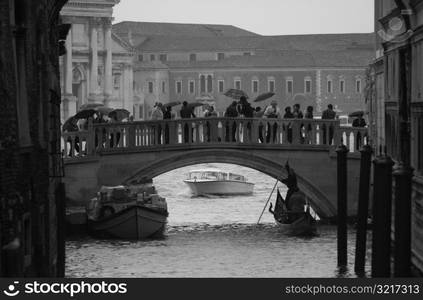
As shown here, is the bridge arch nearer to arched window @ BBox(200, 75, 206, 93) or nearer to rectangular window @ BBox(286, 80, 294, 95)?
rectangular window @ BBox(286, 80, 294, 95)

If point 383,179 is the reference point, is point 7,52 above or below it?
above

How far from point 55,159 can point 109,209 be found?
11.7 metres

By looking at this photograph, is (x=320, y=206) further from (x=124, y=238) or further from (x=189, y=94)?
(x=189, y=94)

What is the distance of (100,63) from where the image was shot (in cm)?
10425

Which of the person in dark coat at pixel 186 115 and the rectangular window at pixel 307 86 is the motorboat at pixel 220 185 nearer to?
the person in dark coat at pixel 186 115

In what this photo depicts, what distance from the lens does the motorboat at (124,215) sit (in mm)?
34125

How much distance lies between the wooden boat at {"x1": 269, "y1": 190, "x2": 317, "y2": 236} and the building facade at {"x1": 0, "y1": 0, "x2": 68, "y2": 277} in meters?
10.7

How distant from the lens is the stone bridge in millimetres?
36000

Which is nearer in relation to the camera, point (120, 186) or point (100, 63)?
point (120, 186)

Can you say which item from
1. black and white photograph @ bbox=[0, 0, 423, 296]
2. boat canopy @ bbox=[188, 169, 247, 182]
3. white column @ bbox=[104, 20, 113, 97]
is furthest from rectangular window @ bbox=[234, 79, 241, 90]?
boat canopy @ bbox=[188, 169, 247, 182]

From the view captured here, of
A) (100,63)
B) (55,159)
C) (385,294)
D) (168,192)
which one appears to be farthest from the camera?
(100,63)

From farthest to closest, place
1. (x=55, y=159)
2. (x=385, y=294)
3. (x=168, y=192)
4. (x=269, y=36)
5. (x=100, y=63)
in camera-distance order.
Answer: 1. (x=269, y=36)
2. (x=100, y=63)
3. (x=168, y=192)
4. (x=55, y=159)
5. (x=385, y=294)

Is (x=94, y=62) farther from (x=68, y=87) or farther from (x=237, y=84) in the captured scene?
(x=237, y=84)

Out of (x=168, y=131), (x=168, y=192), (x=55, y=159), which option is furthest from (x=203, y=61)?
(x=55, y=159)
